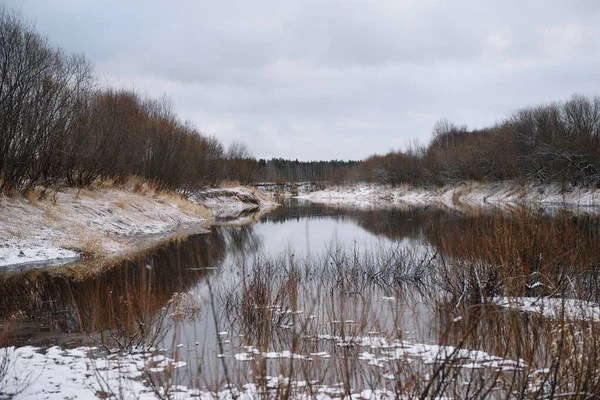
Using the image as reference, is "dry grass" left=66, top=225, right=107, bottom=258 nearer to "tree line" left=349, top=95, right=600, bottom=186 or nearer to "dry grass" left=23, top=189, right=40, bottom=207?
"dry grass" left=23, top=189, right=40, bottom=207

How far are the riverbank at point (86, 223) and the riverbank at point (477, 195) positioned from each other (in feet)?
47.8

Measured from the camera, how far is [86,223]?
59.4 feet

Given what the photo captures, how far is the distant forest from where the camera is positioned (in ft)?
54.7

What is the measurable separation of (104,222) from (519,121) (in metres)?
39.5

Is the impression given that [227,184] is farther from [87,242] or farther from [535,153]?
[87,242]

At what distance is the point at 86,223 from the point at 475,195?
4105 cm

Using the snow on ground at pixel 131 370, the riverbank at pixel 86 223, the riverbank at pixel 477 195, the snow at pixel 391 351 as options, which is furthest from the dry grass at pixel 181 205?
the snow at pixel 391 351

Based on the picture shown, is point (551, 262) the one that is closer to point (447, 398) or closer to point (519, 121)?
point (447, 398)

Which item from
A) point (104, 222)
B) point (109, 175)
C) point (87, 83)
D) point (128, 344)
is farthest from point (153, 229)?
point (128, 344)

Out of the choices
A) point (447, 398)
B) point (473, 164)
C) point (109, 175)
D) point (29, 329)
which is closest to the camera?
point (447, 398)

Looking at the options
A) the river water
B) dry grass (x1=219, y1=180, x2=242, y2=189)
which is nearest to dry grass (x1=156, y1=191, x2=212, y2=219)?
the river water

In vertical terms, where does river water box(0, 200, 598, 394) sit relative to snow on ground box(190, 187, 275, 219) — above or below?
below

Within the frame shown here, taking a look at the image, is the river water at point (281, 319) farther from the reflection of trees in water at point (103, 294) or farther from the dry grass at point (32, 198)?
the dry grass at point (32, 198)

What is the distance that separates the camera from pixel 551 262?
7914 mm
